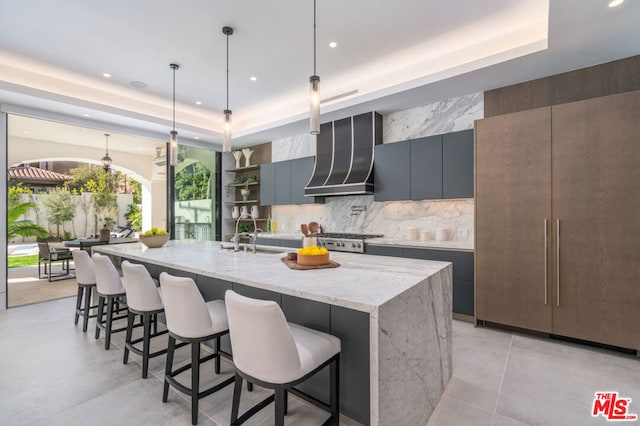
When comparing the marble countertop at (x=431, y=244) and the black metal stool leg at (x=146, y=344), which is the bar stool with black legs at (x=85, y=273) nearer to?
the black metal stool leg at (x=146, y=344)

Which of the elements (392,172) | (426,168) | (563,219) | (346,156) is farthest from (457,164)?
(346,156)

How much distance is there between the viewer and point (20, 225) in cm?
538

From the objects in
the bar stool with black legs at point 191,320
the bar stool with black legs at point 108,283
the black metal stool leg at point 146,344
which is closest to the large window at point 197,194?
the bar stool with black legs at point 108,283

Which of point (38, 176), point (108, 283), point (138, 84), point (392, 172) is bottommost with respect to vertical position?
point (108, 283)

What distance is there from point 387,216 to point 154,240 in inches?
122

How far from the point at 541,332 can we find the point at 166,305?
11.1 ft

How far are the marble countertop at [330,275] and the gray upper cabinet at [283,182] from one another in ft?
9.48

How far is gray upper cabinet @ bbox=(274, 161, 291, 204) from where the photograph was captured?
215 inches

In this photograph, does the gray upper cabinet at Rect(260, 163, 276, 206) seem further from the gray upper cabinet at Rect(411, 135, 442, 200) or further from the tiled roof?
the tiled roof

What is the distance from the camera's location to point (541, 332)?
2.94 metres

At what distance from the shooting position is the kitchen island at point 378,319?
135 centimetres

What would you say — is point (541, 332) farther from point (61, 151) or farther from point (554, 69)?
point (61, 151)

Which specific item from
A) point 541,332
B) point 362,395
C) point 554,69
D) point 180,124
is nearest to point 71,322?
point 180,124

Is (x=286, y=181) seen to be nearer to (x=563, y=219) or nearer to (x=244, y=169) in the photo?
(x=244, y=169)
